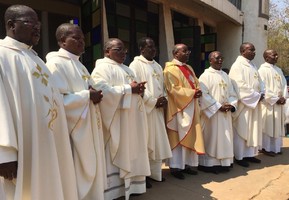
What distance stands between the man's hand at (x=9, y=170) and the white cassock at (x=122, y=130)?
1.58 m

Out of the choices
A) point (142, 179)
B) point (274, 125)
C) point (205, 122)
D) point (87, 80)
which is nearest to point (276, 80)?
point (274, 125)

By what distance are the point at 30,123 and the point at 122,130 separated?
157 centimetres

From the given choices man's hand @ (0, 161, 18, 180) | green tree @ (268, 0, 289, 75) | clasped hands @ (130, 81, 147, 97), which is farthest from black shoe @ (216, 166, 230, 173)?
green tree @ (268, 0, 289, 75)

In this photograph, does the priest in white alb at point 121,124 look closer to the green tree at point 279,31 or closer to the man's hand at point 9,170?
the man's hand at point 9,170

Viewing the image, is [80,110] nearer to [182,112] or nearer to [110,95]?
[110,95]

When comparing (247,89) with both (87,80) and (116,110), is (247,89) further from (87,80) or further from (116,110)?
(87,80)

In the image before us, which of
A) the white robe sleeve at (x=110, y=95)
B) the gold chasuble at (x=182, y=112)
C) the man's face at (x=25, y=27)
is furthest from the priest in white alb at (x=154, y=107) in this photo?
the man's face at (x=25, y=27)

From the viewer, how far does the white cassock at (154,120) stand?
5.02 m

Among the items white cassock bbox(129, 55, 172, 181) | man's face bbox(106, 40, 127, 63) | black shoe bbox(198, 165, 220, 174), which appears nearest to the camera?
man's face bbox(106, 40, 127, 63)

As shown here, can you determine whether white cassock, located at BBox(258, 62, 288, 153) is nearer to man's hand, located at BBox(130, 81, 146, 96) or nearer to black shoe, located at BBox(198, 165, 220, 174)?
black shoe, located at BBox(198, 165, 220, 174)

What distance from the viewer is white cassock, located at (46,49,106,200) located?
137 inches

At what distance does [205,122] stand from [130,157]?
6.83 ft

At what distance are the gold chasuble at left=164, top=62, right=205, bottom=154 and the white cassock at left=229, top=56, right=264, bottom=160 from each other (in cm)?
128

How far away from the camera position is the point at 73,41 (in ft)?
12.2
